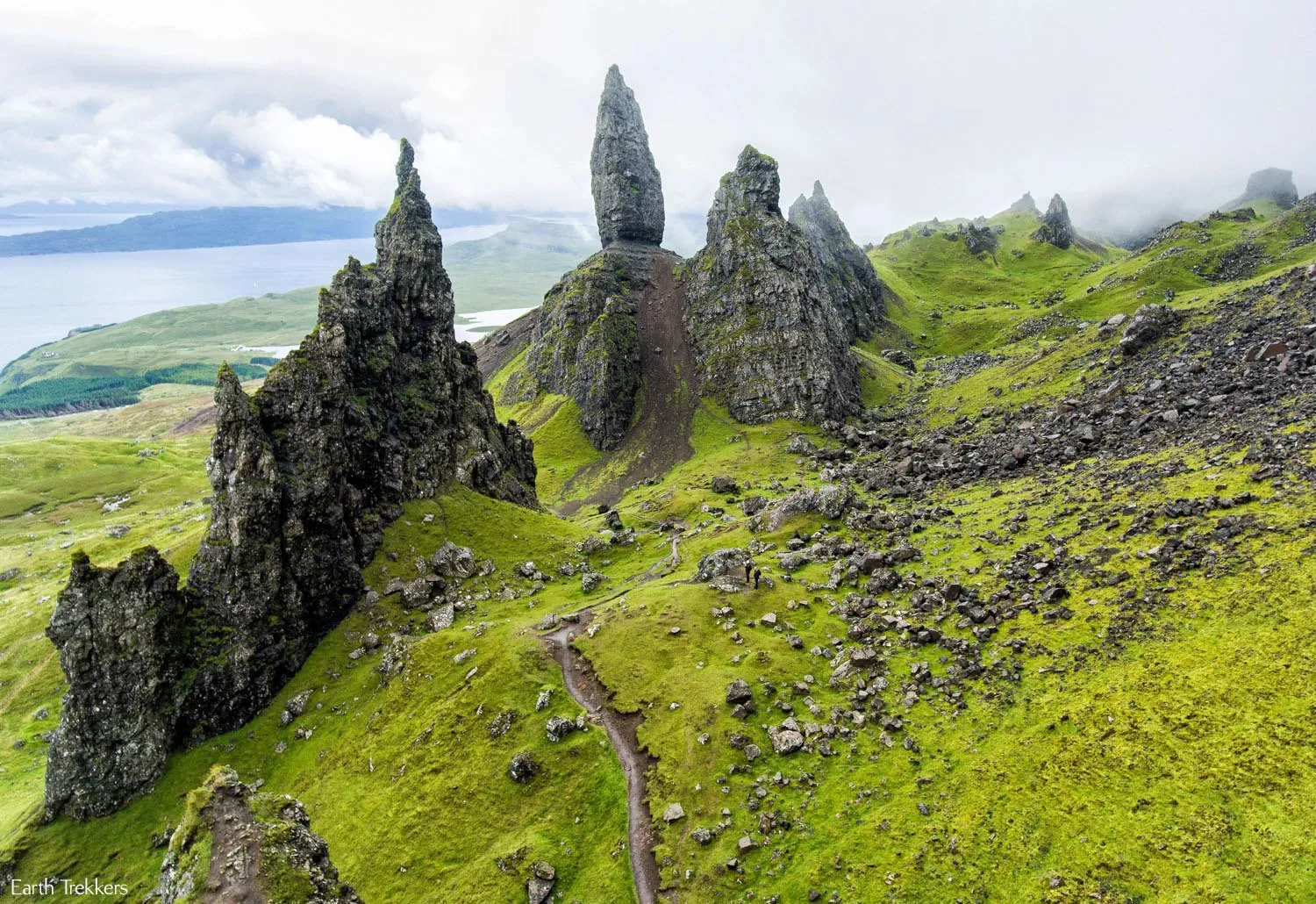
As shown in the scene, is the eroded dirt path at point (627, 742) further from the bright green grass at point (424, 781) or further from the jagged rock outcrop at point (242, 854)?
the jagged rock outcrop at point (242, 854)

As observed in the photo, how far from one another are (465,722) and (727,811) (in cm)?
3061

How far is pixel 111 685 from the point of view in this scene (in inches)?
2618

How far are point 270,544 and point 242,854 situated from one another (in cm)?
5268

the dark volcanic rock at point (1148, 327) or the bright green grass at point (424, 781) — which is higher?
the dark volcanic rock at point (1148, 327)

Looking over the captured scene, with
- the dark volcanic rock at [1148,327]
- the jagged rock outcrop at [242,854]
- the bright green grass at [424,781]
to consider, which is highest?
the dark volcanic rock at [1148,327]

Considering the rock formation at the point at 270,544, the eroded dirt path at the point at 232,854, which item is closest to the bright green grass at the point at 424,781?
the rock formation at the point at 270,544

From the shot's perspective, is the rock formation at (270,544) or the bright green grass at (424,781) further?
the rock formation at (270,544)

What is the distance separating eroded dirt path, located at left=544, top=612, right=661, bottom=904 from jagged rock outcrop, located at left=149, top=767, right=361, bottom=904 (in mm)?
20940

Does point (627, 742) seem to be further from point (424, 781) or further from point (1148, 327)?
point (1148, 327)

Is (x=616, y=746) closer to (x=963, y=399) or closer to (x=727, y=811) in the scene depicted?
(x=727, y=811)

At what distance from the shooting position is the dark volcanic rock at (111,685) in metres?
63.8

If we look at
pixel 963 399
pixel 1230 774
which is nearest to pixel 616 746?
pixel 1230 774

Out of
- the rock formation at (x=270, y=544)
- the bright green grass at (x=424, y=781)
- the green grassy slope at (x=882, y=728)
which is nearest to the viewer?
the green grassy slope at (x=882, y=728)

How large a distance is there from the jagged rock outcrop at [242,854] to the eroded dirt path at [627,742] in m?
20.9
